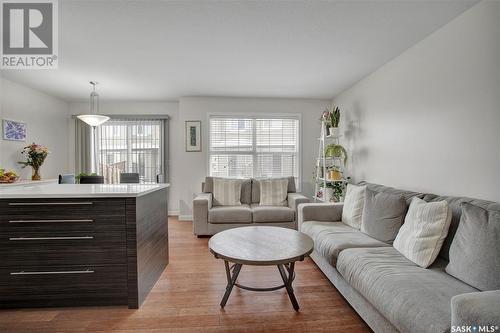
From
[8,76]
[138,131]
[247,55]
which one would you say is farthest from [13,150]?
[247,55]

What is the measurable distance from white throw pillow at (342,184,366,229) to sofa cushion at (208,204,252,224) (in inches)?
56.4

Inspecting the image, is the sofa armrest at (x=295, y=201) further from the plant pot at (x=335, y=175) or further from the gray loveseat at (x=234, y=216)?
the plant pot at (x=335, y=175)

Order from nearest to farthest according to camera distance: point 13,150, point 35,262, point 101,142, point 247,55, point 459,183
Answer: point 35,262 → point 459,183 → point 247,55 → point 13,150 → point 101,142

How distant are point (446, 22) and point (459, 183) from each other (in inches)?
57.6

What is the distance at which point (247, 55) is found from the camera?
288cm

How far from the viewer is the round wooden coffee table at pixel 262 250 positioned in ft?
5.67

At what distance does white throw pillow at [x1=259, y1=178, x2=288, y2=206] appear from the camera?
4102 mm

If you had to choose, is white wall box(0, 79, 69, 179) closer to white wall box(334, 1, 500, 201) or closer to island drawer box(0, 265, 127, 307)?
island drawer box(0, 265, 127, 307)

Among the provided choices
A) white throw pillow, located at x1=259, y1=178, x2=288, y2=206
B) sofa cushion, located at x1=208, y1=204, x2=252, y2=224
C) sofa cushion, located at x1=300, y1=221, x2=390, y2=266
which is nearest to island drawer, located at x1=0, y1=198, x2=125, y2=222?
sofa cushion, located at x1=300, y1=221, x2=390, y2=266

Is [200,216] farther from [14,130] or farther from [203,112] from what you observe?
[14,130]

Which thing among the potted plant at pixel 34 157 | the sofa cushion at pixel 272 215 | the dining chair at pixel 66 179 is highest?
the potted plant at pixel 34 157

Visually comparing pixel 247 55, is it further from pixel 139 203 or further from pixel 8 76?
pixel 8 76

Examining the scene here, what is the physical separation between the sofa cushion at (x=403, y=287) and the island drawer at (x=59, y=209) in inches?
71.7

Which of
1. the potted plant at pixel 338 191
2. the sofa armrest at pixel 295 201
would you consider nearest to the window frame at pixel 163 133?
the sofa armrest at pixel 295 201
